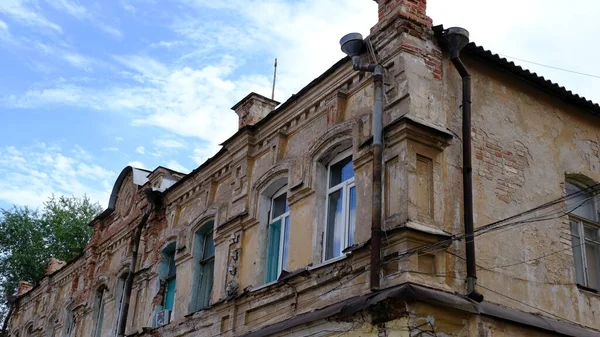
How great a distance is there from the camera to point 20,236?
106ft

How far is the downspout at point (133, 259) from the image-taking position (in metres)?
16.0

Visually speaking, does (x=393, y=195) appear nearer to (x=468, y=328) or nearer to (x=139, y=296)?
(x=468, y=328)

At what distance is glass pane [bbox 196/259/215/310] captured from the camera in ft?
44.4

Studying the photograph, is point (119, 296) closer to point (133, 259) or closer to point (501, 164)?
point (133, 259)

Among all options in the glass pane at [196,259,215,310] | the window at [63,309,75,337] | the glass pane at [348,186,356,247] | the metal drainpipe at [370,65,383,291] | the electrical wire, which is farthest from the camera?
the window at [63,309,75,337]

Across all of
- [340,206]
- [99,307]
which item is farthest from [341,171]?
[99,307]

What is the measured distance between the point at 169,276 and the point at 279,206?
422cm

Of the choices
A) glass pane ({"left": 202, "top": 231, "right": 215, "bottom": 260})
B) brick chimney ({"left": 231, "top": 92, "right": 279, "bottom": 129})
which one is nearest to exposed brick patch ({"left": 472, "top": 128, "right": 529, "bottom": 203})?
brick chimney ({"left": 231, "top": 92, "right": 279, "bottom": 129})

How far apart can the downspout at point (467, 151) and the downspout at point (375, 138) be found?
106cm

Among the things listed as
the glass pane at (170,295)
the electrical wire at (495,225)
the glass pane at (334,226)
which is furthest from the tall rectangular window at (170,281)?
the electrical wire at (495,225)

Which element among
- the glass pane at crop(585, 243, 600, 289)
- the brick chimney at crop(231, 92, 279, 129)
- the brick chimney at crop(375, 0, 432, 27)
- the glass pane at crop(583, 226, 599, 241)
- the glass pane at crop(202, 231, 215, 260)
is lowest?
the glass pane at crop(585, 243, 600, 289)

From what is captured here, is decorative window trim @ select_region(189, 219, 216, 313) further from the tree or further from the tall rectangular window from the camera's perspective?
the tree

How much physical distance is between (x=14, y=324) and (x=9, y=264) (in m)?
5.82

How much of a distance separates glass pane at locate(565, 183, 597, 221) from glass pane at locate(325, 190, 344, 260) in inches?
141
